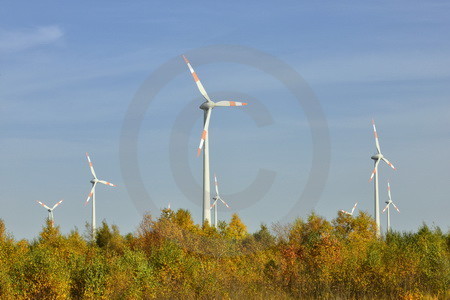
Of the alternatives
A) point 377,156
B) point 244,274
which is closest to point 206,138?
point 244,274

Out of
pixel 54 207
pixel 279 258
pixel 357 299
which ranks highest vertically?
pixel 54 207

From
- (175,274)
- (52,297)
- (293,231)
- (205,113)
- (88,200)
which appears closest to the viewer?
(52,297)

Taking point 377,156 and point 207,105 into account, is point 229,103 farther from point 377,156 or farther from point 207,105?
point 377,156

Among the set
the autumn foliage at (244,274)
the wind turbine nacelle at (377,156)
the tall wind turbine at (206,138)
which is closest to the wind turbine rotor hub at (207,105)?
the tall wind turbine at (206,138)

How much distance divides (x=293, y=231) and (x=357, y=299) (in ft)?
57.7

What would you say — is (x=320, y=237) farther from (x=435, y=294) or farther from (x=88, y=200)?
(x=88, y=200)

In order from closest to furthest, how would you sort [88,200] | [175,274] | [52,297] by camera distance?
[52,297], [175,274], [88,200]

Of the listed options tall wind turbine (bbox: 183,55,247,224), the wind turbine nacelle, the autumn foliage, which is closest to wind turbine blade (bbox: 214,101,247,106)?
tall wind turbine (bbox: 183,55,247,224)

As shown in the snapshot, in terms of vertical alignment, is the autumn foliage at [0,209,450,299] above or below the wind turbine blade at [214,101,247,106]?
below

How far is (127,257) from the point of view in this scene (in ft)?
193

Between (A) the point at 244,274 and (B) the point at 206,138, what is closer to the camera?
(A) the point at 244,274

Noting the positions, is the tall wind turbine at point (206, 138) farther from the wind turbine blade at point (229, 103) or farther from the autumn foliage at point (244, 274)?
the autumn foliage at point (244, 274)

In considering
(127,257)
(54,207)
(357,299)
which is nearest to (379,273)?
(357,299)

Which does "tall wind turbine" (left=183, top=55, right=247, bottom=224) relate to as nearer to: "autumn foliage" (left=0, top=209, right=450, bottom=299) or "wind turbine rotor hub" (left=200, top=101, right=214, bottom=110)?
"wind turbine rotor hub" (left=200, top=101, right=214, bottom=110)
